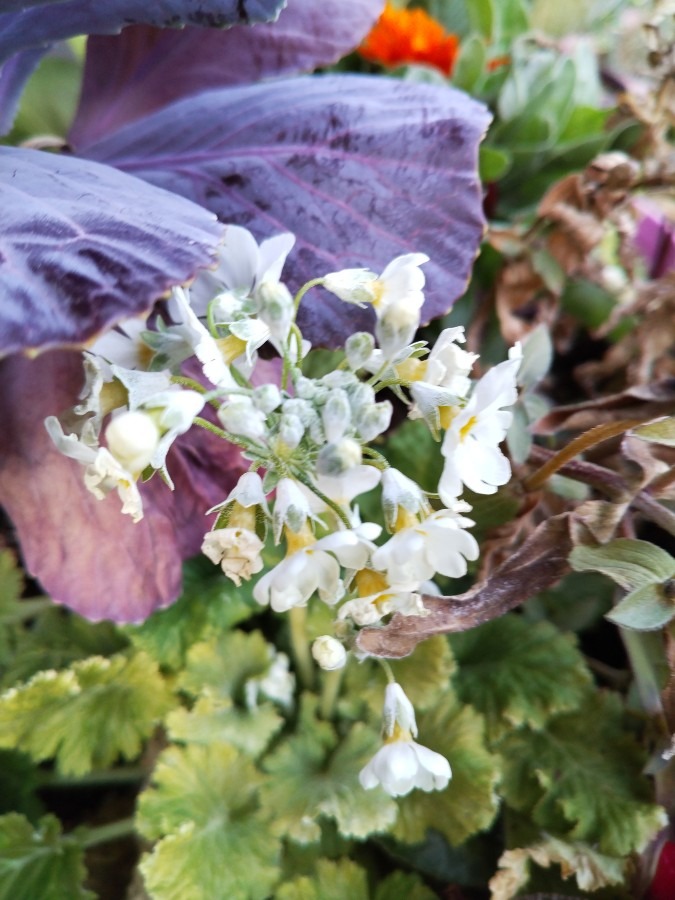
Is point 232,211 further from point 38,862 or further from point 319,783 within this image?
point 38,862

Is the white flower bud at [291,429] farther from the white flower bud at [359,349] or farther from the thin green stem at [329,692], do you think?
the thin green stem at [329,692]

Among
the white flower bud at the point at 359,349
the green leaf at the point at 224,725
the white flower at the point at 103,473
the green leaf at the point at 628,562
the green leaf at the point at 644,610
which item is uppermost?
the white flower bud at the point at 359,349

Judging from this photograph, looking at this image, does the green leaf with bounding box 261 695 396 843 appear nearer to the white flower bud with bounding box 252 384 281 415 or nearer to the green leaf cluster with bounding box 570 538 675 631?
the green leaf cluster with bounding box 570 538 675 631

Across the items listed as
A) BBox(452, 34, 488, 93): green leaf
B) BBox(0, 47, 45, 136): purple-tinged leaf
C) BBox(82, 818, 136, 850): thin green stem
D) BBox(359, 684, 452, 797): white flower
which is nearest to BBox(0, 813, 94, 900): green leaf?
BBox(82, 818, 136, 850): thin green stem

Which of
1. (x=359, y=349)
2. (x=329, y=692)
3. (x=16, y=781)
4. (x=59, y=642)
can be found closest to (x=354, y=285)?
(x=359, y=349)

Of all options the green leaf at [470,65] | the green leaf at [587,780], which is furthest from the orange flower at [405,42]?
the green leaf at [587,780]

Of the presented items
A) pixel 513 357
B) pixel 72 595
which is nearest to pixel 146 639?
pixel 72 595

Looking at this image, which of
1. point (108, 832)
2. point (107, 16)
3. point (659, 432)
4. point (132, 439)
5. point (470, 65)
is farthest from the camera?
point (470, 65)
